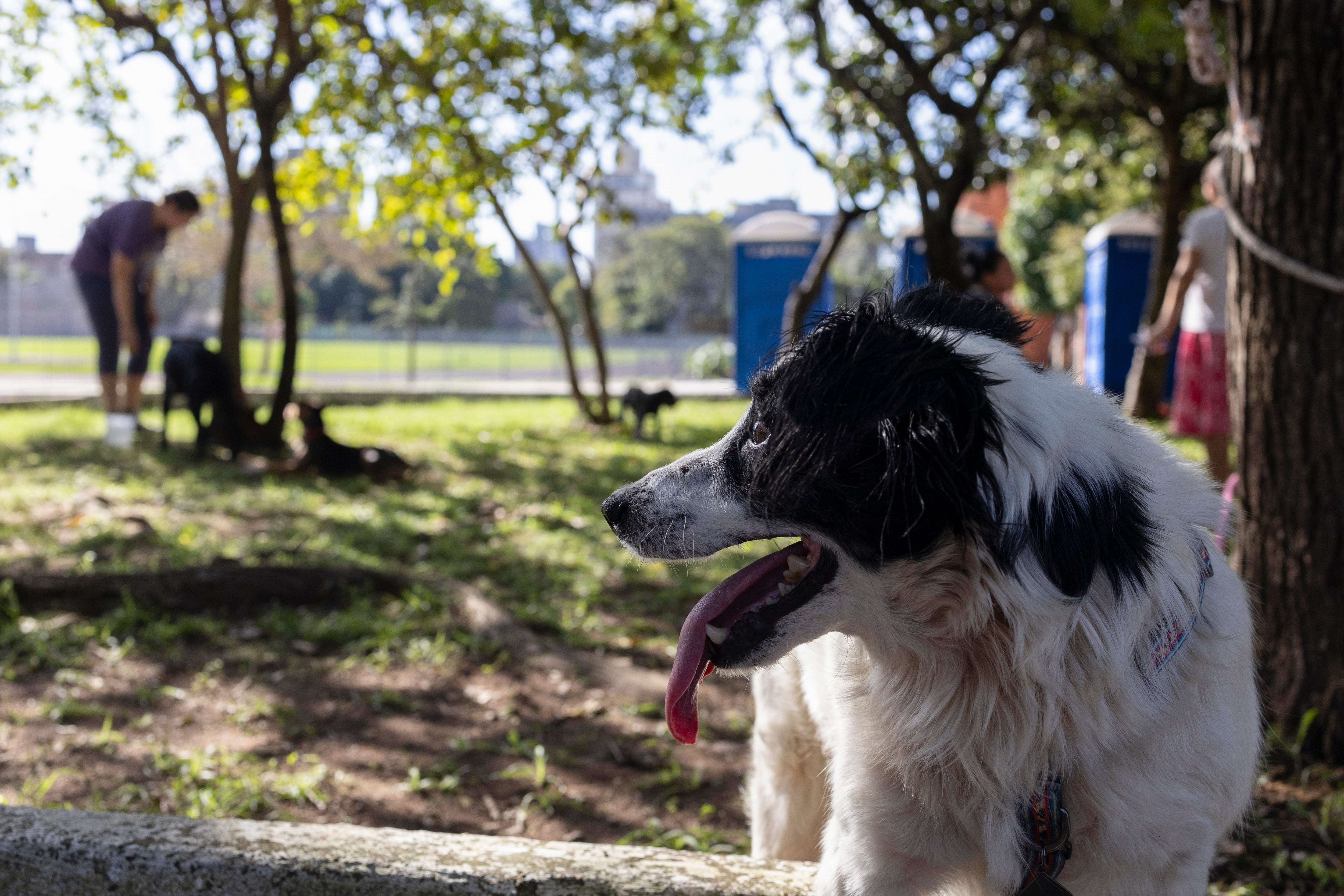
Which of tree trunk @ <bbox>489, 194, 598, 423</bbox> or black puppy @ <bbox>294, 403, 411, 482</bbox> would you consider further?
tree trunk @ <bbox>489, 194, 598, 423</bbox>

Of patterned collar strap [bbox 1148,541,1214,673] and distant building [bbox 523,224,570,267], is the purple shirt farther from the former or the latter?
patterned collar strap [bbox 1148,541,1214,673]

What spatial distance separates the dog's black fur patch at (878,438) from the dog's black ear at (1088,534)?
79 millimetres

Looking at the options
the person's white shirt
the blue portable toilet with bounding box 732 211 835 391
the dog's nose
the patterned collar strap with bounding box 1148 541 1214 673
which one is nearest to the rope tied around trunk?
the patterned collar strap with bounding box 1148 541 1214 673

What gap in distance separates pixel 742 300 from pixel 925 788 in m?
17.9

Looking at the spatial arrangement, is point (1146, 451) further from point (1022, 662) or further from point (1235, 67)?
point (1235, 67)

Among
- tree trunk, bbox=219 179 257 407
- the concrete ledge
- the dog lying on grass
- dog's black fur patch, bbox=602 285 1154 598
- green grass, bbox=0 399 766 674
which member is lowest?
green grass, bbox=0 399 766 674

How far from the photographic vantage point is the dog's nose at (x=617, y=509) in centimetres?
171

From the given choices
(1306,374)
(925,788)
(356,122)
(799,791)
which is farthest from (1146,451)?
(356,122)

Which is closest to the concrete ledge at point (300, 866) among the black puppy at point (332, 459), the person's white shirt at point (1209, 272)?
the person's white shirt at point (1209, 272)

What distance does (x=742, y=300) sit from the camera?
62.6ft

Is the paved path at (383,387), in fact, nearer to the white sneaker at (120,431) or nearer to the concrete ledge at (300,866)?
the white sneaker at (120,431)

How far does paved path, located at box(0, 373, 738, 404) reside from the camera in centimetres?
1706

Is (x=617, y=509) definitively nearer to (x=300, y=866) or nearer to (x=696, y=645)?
(x=696, y=645)

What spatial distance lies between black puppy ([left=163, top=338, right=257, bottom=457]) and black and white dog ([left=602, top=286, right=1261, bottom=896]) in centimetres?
794
